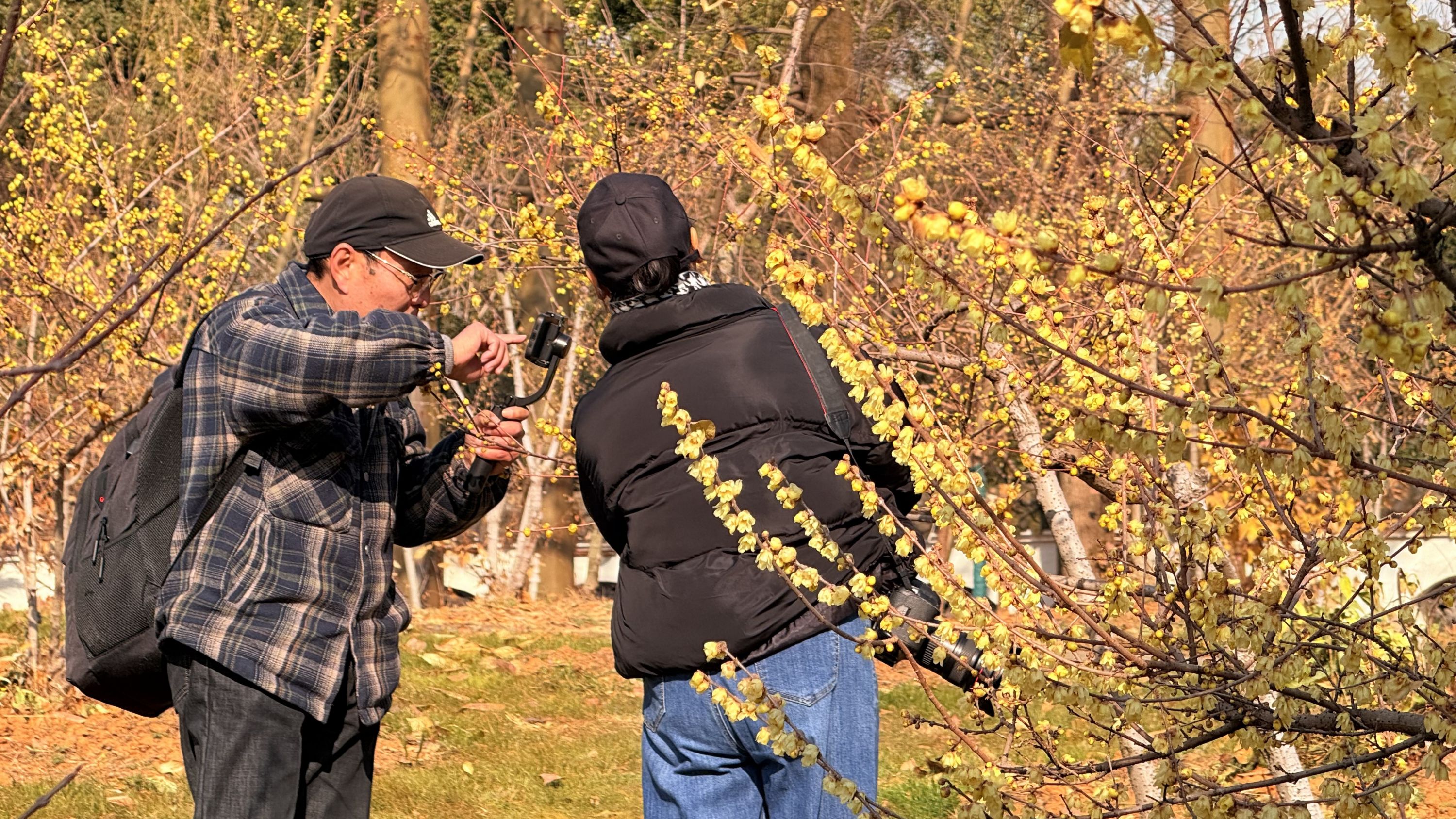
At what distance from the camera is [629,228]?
267 centimetres

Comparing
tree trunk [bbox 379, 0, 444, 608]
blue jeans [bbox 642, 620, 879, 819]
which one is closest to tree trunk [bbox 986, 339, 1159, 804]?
blue jeans [bbox 642, 620, 879, 819]

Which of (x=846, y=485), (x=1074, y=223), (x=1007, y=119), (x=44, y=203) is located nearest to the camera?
(x=846, y=485)

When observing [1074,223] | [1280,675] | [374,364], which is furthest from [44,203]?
[1280,675]

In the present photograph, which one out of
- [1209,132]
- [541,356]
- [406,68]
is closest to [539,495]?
[406,68]

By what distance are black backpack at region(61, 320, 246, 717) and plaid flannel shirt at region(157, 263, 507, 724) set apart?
5cm

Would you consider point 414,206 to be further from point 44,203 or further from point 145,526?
point 44,203

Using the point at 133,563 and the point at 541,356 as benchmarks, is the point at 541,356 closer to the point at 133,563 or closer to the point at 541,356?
the point at 541,356

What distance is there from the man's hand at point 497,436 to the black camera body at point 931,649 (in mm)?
889

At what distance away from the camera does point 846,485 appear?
2.62m

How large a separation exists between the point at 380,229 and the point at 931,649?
1376 millimetres

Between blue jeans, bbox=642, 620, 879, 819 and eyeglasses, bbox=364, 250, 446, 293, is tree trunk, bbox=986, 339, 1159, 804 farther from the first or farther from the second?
eyeglasses, bbox=364, 250, 446, 293

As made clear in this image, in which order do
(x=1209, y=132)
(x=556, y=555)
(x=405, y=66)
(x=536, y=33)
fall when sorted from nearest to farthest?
(x=1209, y=132), (x=536, y=33), (x=405, y=66), (x=556, y=555)

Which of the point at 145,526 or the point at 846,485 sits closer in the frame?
the point at 846,485

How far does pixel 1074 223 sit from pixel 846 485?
6.62 m
